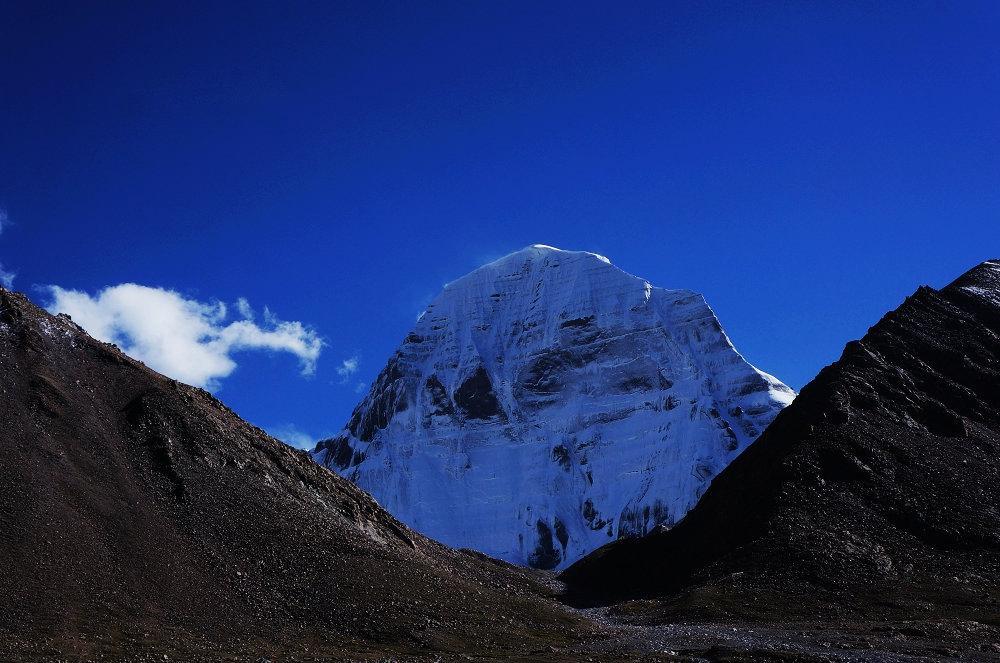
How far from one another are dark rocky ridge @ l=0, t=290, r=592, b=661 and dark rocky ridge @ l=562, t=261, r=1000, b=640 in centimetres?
1453

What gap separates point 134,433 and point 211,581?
47.3ft

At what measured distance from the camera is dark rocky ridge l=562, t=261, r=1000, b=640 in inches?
2662

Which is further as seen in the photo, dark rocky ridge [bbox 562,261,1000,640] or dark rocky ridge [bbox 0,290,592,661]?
dark rocky ridge [bbox 562,261,1000,640]

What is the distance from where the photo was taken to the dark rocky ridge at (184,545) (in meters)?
49.4

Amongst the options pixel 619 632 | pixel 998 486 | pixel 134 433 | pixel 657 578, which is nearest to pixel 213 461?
pixel 134 433

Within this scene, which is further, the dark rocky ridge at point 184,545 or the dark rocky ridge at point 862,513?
the dark rocky ridge at point 862,513

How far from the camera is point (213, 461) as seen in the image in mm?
66312

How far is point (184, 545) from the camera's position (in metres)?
57.5

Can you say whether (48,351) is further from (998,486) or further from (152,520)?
(998,486)

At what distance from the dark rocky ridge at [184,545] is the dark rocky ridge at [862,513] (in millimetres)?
14528

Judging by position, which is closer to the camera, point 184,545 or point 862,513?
point 184,545

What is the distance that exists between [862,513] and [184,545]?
50.4 metres

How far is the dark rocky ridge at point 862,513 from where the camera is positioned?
67.6m

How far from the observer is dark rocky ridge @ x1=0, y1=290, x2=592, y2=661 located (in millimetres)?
49375
